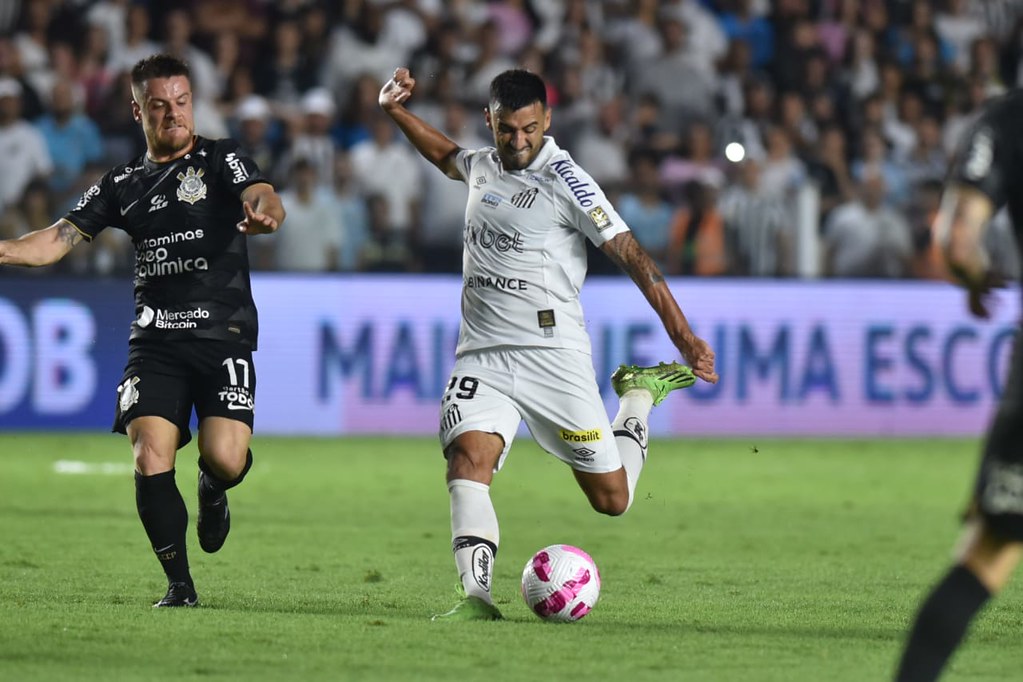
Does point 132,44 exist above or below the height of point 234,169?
above

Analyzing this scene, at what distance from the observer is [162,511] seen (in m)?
7.37

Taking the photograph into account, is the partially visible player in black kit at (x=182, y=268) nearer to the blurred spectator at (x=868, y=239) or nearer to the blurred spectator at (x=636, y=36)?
the blurred spectator at (x=868, y=239)

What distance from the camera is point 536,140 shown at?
25.0 ft

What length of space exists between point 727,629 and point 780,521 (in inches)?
182

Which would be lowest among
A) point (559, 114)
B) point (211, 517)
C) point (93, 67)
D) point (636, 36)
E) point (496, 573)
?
point (496, 573)

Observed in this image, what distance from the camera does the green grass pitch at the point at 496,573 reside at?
6.15 metres

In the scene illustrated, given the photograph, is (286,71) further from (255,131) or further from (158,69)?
(158,69)

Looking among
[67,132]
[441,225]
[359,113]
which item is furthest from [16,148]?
[441,225]

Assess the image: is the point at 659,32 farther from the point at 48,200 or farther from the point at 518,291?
the point at 518,291

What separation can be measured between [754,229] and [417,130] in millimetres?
9456

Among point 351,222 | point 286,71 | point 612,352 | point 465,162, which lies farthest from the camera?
point 286,71

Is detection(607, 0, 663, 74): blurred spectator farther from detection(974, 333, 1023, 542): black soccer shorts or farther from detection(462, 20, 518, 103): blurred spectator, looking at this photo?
detection(974, 333, 1023, 542): black soccer shorts

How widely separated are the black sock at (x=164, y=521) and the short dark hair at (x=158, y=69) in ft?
5.47

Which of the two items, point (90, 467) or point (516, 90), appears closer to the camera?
point (516, 90)
